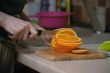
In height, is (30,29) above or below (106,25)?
above

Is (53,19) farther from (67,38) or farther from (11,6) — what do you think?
(67,38)

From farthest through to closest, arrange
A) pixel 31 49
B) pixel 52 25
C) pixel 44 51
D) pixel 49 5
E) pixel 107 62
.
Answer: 1. pixel 49 5
2. pixel 52 25
3. pixel 31 49
4. pixel 44 51
5. pixel 107 62

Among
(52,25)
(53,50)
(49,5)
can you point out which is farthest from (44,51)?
(49,5)

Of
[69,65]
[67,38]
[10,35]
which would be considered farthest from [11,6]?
[69,65]

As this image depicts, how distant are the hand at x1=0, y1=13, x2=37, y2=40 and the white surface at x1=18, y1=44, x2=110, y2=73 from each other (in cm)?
7

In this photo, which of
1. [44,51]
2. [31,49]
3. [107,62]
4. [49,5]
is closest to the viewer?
[107,62]

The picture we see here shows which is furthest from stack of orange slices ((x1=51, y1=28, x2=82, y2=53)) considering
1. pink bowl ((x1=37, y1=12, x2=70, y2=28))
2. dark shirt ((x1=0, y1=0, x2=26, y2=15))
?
pink bowl ((x1=37, y1=12, x2=70, y2=28))

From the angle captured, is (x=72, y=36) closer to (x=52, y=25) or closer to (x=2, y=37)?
(x=2, y=37)

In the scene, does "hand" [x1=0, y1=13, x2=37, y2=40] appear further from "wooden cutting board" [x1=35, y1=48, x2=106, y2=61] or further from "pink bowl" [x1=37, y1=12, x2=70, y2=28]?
"pink bowl" [x1=37, y1=12, x2=70, y2=28]

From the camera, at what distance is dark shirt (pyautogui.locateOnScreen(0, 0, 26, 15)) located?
125 cm

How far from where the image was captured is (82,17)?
2.04m

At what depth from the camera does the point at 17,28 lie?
1.13 metres

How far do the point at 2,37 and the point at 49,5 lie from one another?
0.80 m

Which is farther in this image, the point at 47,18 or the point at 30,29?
the point at 47,18
